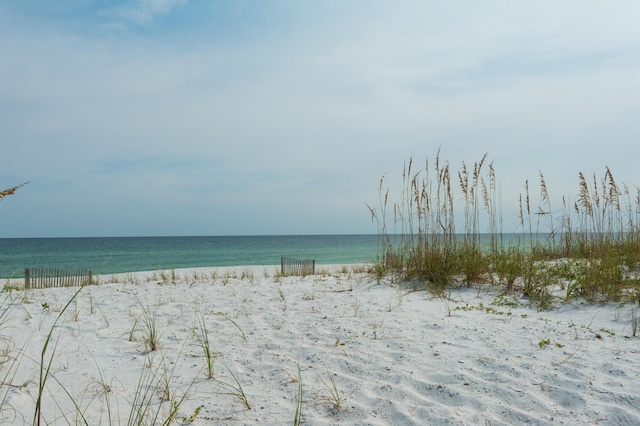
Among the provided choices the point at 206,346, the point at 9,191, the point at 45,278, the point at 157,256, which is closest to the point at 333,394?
the point at 206,346

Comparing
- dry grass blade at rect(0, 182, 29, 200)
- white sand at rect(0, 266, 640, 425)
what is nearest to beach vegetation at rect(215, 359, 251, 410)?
white sand at rect(0, 266, 640, 425)

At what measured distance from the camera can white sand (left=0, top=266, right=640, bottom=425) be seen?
7.73 ft

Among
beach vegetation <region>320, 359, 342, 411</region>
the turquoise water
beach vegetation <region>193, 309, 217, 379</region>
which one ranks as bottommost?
the turquoise water

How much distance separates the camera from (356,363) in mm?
2945

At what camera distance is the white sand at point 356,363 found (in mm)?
2355

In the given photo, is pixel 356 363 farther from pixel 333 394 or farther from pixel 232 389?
pixel 232 389

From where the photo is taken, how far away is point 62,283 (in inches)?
396

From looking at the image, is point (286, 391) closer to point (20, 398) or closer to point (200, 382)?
point (200, 382)

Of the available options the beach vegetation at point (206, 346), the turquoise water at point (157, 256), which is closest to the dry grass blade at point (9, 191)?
the beach vegetation at point (206, 346)

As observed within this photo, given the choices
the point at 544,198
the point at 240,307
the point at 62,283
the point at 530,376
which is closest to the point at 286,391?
the point at 530,376

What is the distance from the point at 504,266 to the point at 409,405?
3391mm

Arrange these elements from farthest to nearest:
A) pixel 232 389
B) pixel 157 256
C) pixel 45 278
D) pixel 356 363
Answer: pixel 157 256 → pixel 45 278 → pixel 356 363 → pixel 232 389

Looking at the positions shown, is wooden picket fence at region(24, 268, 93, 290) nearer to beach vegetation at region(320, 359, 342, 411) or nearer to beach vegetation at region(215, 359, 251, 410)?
beach vegetation at region(215, 359, 251, 410)

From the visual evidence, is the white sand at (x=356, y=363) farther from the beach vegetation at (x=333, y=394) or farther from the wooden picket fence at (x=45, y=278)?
the wooden picket fence at (x=45, y=278)
